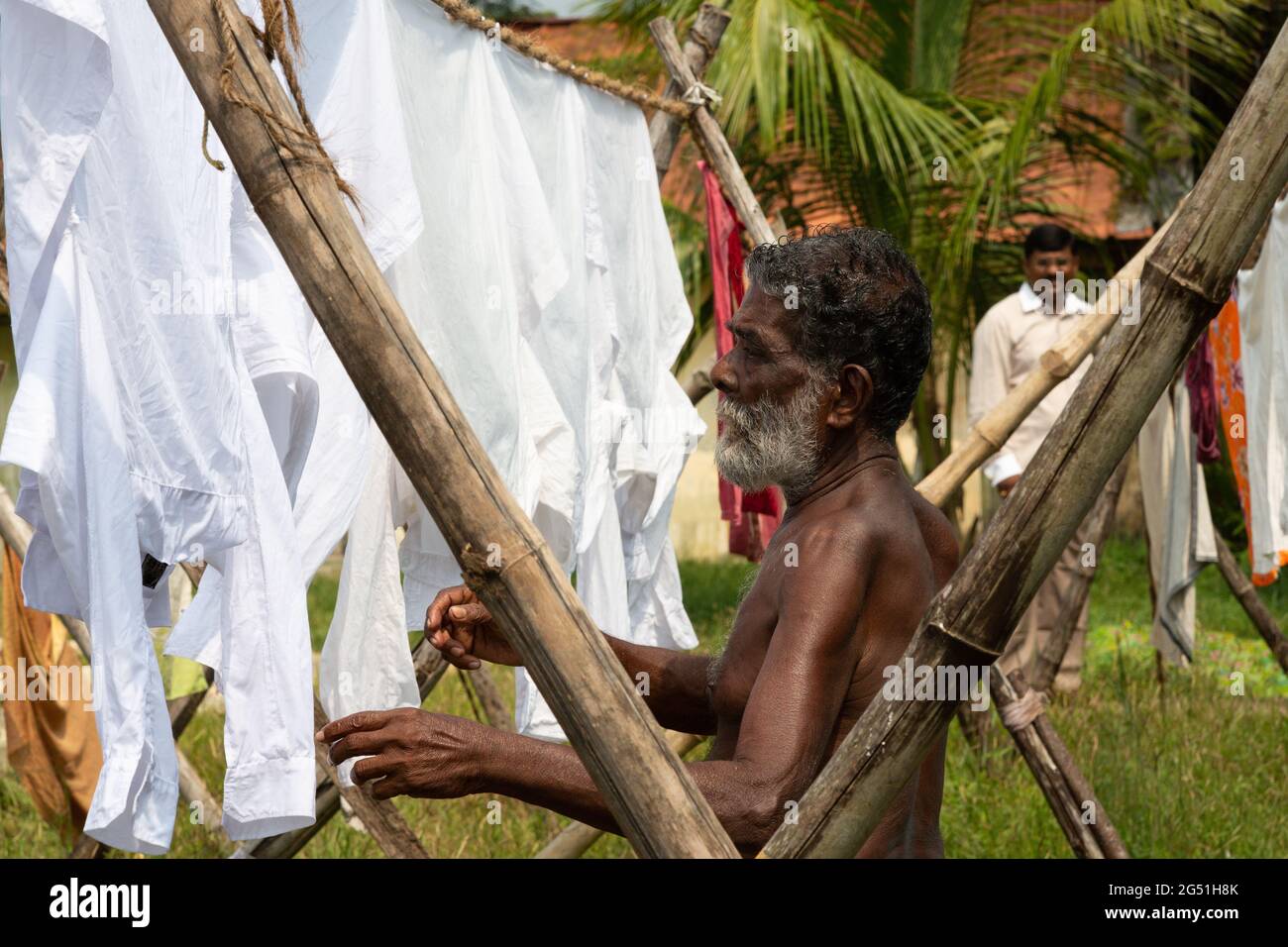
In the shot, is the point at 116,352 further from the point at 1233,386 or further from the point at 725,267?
the point at 1233,386

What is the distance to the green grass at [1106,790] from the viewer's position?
4836 mm

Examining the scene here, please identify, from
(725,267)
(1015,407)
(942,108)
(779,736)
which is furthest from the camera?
(942,108)

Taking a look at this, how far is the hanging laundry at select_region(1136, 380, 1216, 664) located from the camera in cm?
624

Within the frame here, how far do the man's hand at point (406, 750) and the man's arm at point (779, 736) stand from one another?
4cm

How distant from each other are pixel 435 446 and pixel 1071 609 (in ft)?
14.8

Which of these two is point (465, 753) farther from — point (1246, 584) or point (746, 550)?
point (1246, 584)

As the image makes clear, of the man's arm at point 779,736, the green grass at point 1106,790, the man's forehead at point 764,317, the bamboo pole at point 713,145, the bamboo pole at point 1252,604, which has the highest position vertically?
the bamboo pole at point 713,145

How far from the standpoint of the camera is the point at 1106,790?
202 inches

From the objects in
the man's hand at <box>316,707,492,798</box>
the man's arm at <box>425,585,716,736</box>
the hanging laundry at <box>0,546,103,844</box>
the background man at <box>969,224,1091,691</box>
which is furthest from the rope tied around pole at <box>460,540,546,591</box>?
the background man at <box>969,224,1091,691</box>

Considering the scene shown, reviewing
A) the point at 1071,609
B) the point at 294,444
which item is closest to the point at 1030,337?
the point at 1071,609

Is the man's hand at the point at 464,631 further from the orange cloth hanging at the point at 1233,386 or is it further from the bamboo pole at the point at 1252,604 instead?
the bamboo pole at the point at 1252,604

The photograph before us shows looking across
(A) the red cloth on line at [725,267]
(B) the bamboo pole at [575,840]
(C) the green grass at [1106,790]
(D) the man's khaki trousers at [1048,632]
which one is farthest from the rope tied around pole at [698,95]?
(D) the man's khaki trousers at [1048,632]

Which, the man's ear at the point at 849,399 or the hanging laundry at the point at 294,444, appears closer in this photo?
the man's ear at the point at 849,399

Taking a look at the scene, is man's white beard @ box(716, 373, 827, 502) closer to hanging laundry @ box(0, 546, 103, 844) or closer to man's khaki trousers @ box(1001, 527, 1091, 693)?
hanging laundry @ box(0, 546, 103, 844)
